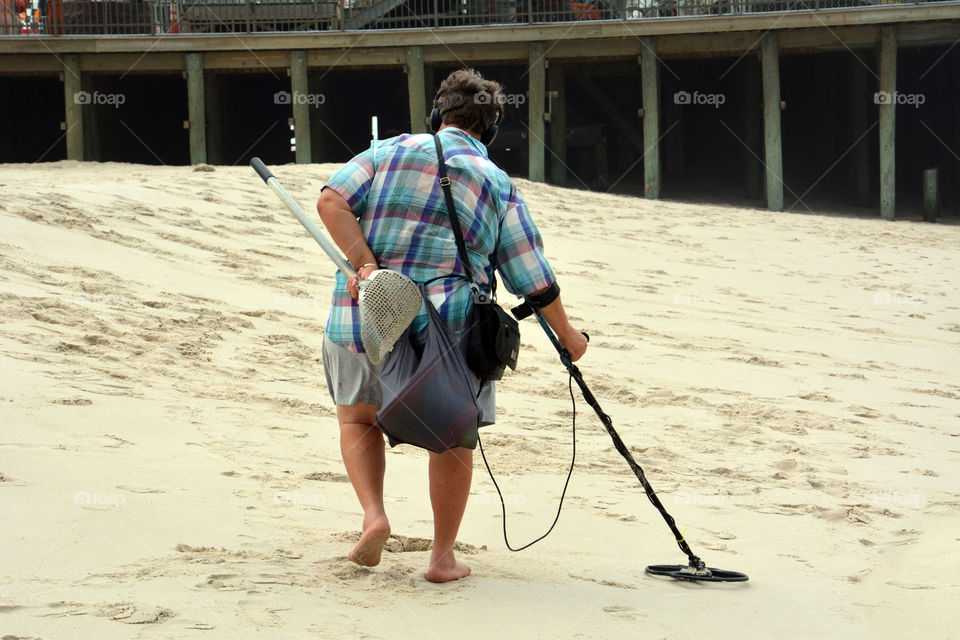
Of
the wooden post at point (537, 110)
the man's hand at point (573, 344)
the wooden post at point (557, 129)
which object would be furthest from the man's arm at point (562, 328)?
the wooden post at point (557, 129)

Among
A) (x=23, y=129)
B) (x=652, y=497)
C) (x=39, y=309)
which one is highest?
(x=23, y=129)

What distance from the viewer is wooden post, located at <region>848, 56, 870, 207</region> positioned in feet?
55.5

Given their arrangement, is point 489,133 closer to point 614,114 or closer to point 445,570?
point 445,570

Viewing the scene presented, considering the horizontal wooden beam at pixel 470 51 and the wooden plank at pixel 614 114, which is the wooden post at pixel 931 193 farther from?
the wooden plank at pixel 614 114

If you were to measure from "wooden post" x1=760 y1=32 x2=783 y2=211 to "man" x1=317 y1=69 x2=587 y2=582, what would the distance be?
12.4 meters

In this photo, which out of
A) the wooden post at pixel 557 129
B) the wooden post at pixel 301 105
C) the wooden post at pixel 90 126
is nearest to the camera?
the wooden post at pixel 301 105

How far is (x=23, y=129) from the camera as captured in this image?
17.9 meters

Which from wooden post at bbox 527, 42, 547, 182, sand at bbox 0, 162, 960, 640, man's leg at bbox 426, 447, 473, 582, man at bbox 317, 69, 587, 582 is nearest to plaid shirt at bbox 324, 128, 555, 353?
man at bbox 317, 69, 587, 582

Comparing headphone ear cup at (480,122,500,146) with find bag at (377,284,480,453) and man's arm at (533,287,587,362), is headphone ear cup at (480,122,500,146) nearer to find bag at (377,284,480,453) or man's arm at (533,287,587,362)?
man's arm at (533,287,587,362)

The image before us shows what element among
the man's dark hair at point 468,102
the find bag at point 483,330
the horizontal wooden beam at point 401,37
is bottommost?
the find bag at point 483,330

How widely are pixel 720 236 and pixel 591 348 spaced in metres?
5.39

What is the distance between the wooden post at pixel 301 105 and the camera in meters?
15.1

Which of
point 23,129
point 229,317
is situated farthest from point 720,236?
point 23,129

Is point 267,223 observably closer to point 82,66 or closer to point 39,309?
point 39,309
